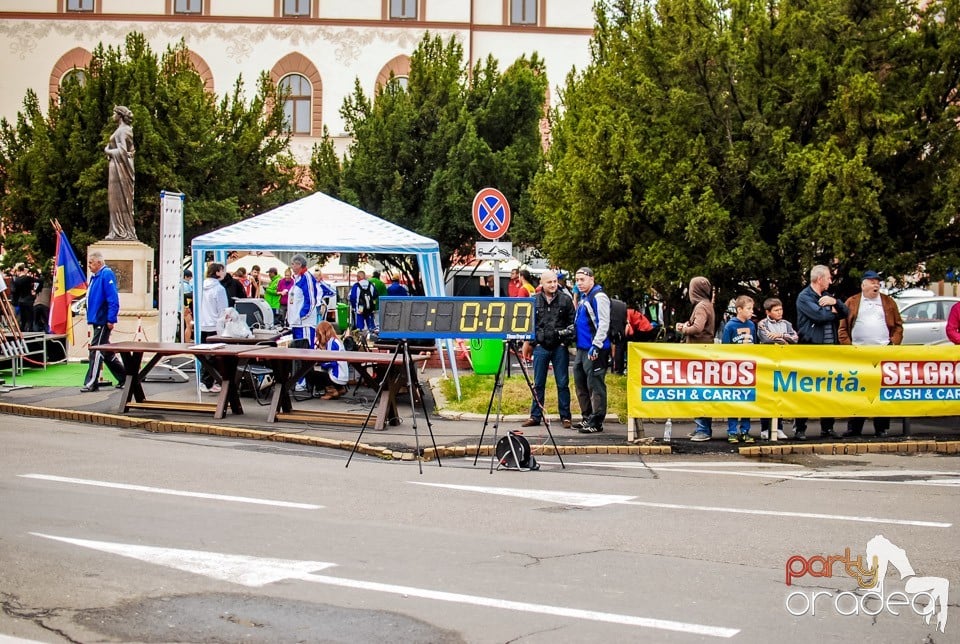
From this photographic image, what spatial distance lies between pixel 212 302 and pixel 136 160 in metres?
17.8

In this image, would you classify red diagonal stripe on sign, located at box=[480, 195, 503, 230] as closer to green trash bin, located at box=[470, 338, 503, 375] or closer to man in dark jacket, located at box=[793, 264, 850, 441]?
green trash bin, located at box=[470, 338, 503, 375]

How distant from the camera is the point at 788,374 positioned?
13.7 meters

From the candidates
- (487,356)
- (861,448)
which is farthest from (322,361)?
(487,356)

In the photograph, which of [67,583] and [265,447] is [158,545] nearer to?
[67,583]

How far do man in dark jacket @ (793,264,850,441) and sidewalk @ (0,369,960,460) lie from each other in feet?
0.75

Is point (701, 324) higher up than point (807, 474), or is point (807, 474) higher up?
point (701, 324)

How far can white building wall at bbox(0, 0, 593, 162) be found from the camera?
5034 cm

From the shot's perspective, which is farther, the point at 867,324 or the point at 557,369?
the point at 557,369

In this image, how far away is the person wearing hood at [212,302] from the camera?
1794 centimetres

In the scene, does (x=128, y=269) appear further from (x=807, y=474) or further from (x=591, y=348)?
(x=807, y=474)

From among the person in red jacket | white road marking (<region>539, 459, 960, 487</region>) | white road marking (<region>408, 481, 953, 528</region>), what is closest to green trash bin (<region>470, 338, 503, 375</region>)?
the person in red jacket

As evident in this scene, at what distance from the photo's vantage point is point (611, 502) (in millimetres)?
9742

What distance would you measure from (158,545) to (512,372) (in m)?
14.7

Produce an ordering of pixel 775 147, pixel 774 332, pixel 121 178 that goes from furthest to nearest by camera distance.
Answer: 1. pixel 121 178
2. pixel 775 147
3. pixel 774 332
